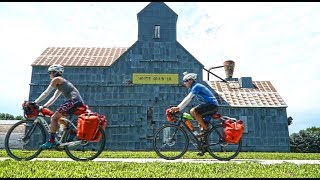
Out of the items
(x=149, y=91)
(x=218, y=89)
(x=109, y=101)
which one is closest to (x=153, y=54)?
(x=149, y=91)

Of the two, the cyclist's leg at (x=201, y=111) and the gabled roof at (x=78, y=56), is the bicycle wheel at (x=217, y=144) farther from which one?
the gabled roof at (x=78, y=56)

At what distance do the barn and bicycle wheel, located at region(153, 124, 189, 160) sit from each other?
16.2m

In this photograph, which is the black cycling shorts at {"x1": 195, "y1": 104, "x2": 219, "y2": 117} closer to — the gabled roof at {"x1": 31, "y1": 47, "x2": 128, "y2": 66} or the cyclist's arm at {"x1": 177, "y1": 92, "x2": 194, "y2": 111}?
the cyclist's arm at {"x1": 177, "y1": 92, "x2": 194, "y2": 111}

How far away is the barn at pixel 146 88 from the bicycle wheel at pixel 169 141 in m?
16.2

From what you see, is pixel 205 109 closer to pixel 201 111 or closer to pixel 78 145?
pixel 201 111

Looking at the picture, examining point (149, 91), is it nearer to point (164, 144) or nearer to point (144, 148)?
point (144, 148)

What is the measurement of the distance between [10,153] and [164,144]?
3.30m

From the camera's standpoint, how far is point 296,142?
113 ft

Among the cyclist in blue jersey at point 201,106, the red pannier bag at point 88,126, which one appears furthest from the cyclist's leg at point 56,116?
the cyclist in blue jersey at point 201,106

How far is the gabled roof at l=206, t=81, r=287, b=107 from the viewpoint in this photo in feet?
86.3

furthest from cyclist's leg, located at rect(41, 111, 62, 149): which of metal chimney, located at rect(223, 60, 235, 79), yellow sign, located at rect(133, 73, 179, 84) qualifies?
metal chimney, located at rect(223, 60, 235, 79)

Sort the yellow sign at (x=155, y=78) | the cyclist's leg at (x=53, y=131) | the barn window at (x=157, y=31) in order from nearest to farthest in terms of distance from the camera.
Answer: the cyclist's leg at (x=53, y=131) < the yellow sign at (x=155, y=78) < the barn window at (x=157, y=31)

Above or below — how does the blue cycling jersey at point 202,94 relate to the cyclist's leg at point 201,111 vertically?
above

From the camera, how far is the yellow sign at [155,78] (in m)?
24.5
